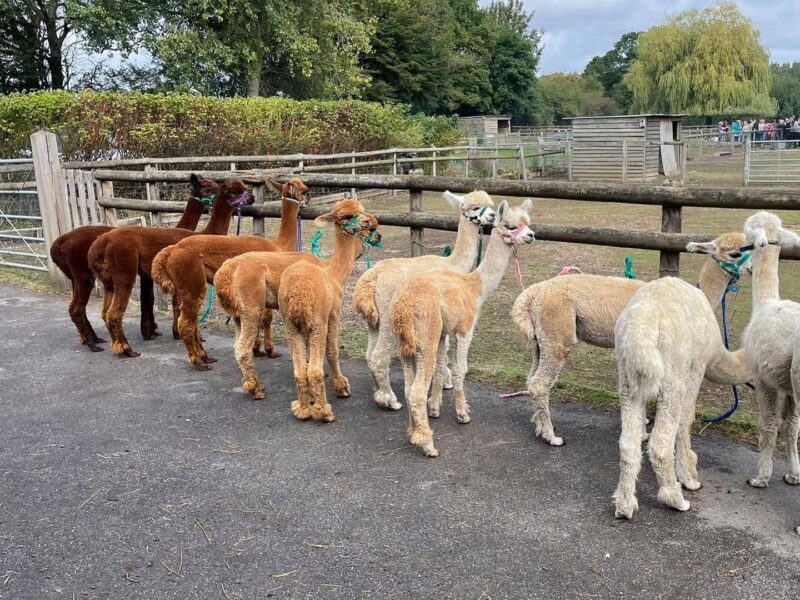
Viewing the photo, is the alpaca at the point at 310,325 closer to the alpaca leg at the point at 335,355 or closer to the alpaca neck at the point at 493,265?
the alpaca leg at the point at 335,355

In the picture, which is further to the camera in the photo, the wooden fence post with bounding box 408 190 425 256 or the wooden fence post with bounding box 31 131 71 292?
the wooden fence post with bounding box 31 131 71 292

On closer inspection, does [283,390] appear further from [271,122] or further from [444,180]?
[271,122]

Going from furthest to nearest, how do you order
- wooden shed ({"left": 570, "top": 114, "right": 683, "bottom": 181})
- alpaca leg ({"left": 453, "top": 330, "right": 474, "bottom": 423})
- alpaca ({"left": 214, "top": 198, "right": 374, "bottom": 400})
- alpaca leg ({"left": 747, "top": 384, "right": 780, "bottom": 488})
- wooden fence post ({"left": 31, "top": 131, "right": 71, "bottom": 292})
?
wooden shed ({"left": 570, "top": 114, "right": 683, "bottom": 181}), wooden fence post ({"left": 31, "top": 131, "right": 71, "bottom": 292}), alpaca ({"left": 214, "top": 198, "right": 374, "bottom": 400}), alpaca leg ({"left": 453, "top": 330, "right": 474, "bottom": 423}), alpaca leg ({"left": 747, "top": 384, "right": 780, "bottom": 488})

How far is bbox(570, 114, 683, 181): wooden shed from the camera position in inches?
1116

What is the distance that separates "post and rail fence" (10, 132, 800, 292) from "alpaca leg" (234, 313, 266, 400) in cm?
204

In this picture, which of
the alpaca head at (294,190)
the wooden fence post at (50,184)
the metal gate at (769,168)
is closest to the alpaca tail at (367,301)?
the alpaca head at (294,190)

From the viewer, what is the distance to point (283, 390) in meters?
5.75

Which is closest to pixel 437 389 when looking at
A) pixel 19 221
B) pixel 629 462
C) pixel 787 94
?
pixel 629 462

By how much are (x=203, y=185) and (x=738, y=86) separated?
170 ft

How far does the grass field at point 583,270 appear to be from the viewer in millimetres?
5363

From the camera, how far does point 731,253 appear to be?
4320 mm

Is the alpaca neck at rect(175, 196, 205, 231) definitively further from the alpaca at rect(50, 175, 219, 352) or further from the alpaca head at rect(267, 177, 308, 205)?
the alpaca head at rect(267, 177, 308, 205)

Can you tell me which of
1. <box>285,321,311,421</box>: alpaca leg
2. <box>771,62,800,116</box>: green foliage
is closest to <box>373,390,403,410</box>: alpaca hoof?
<box>285,321,311,421</box>: alpaca leg

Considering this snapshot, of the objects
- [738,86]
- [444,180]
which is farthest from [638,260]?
[738,86]
